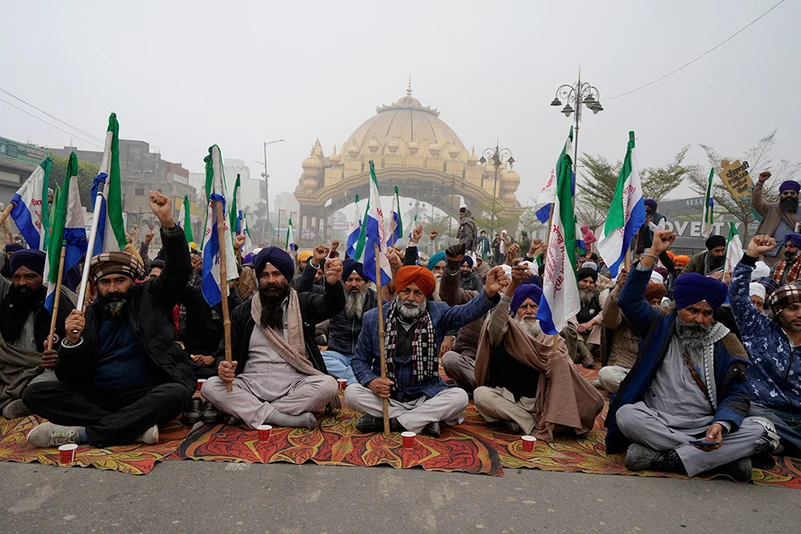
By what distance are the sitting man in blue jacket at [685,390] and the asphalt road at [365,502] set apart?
166 mm

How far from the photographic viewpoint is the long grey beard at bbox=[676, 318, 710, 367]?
365cm

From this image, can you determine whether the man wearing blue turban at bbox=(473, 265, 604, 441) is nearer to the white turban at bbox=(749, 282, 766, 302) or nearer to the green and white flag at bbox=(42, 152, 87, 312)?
the white turban at bbox=(749, 282, 766, 302)

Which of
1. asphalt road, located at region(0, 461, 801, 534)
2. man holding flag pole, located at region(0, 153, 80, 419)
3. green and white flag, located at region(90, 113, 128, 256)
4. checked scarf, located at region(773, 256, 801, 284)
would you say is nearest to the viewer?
asphalt road, located at region(0, 461, 801, 534)

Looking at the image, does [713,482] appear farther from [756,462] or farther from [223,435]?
[223,435]

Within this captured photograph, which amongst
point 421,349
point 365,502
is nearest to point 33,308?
point 421,349

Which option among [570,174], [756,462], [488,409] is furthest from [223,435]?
[756,462]

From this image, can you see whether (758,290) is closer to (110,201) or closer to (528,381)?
(528,381)

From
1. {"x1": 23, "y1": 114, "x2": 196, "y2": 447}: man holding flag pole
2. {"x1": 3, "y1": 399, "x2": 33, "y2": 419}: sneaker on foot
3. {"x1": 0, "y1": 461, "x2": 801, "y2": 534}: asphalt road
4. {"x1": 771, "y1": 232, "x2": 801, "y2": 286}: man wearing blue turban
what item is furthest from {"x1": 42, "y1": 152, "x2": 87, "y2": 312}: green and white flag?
{"x1": 771, "y1": 232, "x2": 801, "y2": 286}: man wearing blue turban

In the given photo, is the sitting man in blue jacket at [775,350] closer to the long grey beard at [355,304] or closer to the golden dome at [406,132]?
the long grey beard at [355,304]

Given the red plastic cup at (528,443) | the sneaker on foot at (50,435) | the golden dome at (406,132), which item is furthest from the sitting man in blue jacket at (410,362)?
the golden dome at (406,132)

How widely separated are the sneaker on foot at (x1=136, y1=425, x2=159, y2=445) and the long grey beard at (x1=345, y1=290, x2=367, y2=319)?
241 centimetres

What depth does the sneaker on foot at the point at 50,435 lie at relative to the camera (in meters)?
3.58

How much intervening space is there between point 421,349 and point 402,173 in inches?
2125

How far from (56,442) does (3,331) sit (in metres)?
1.37
